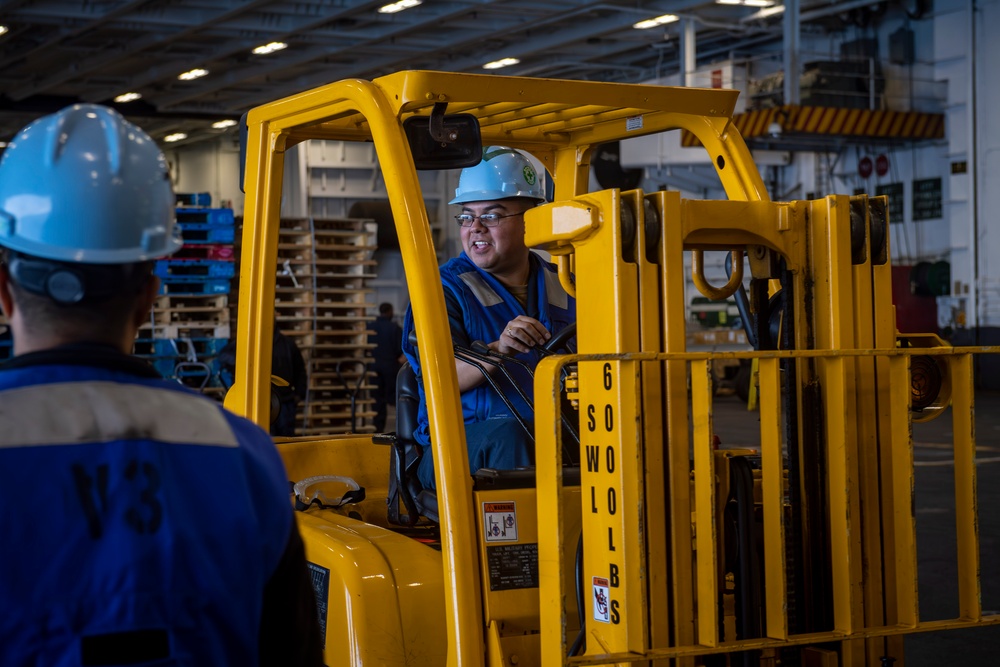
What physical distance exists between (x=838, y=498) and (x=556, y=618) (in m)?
0.70

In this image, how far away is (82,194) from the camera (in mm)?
1405

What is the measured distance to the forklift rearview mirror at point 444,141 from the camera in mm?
2842

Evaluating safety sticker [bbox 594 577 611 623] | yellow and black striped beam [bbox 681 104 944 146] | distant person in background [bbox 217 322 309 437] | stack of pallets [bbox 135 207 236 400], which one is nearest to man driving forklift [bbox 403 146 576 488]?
safety sticker [bbox 594 577 611 623]

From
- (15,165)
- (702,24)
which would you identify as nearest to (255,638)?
(15,165)

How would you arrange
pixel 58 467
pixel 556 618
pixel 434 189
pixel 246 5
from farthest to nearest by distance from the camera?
1. pixel 434 189
2. pixel 246 5
3. pixel 556 618
4. pixel 58 467

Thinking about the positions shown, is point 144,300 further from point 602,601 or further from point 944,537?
point 944,537

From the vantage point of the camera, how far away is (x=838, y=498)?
2.63 metres

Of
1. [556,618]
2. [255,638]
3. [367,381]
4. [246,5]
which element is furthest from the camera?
[246,5]

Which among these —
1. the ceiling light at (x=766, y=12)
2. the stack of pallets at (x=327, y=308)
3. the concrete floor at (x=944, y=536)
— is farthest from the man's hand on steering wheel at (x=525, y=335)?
A: the ceiling light at (x=766, y=12)

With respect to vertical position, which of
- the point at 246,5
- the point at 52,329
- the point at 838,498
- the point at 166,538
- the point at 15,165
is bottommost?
the point at 838,498

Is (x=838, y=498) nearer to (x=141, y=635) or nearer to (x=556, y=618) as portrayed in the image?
(x=556, y=618)

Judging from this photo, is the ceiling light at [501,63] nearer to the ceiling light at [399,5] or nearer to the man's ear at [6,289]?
the ceiling light at [399,5]

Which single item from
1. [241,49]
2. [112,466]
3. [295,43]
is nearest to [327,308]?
[241,49]

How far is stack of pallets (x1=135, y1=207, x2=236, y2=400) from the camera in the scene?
39.1ft
